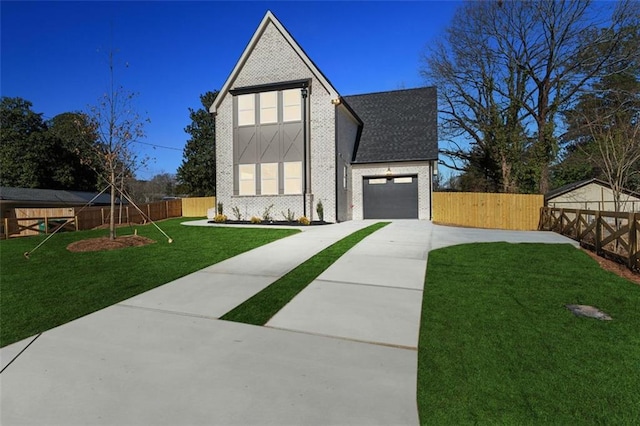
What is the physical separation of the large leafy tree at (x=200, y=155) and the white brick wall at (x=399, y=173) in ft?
62.2

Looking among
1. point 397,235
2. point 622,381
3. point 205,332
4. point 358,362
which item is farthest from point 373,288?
point 397,235

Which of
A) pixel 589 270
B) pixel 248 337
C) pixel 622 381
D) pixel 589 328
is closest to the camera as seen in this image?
pixel 622 381

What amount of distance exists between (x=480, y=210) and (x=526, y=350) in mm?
15123

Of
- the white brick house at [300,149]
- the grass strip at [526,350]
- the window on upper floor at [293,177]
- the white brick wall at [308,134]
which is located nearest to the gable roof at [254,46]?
the white brick house at [300,149]

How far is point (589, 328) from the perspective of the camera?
3.93m

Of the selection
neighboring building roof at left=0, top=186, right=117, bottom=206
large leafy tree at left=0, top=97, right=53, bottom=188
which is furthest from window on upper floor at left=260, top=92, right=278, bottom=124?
large leafy tree at left=0, top=97, right=53, bottom=188

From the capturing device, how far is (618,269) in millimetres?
7473

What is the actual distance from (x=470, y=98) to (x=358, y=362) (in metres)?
27.9

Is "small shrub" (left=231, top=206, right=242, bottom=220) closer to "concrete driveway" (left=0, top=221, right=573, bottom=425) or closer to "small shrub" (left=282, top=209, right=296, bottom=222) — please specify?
"small shrub" (left=282, top=209, right=296, bottom=222)

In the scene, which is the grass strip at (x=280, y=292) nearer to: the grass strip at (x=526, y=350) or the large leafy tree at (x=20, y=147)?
the grass strip at (x=526, y=350)

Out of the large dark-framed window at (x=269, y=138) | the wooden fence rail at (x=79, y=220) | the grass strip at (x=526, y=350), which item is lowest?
the grass strip at (x=526, y=350)

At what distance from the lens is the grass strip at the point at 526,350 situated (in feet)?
8.02

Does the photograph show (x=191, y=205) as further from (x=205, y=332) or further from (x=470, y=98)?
(x=205, y=332)

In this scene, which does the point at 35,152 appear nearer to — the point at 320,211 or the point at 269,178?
the point at 269,178
